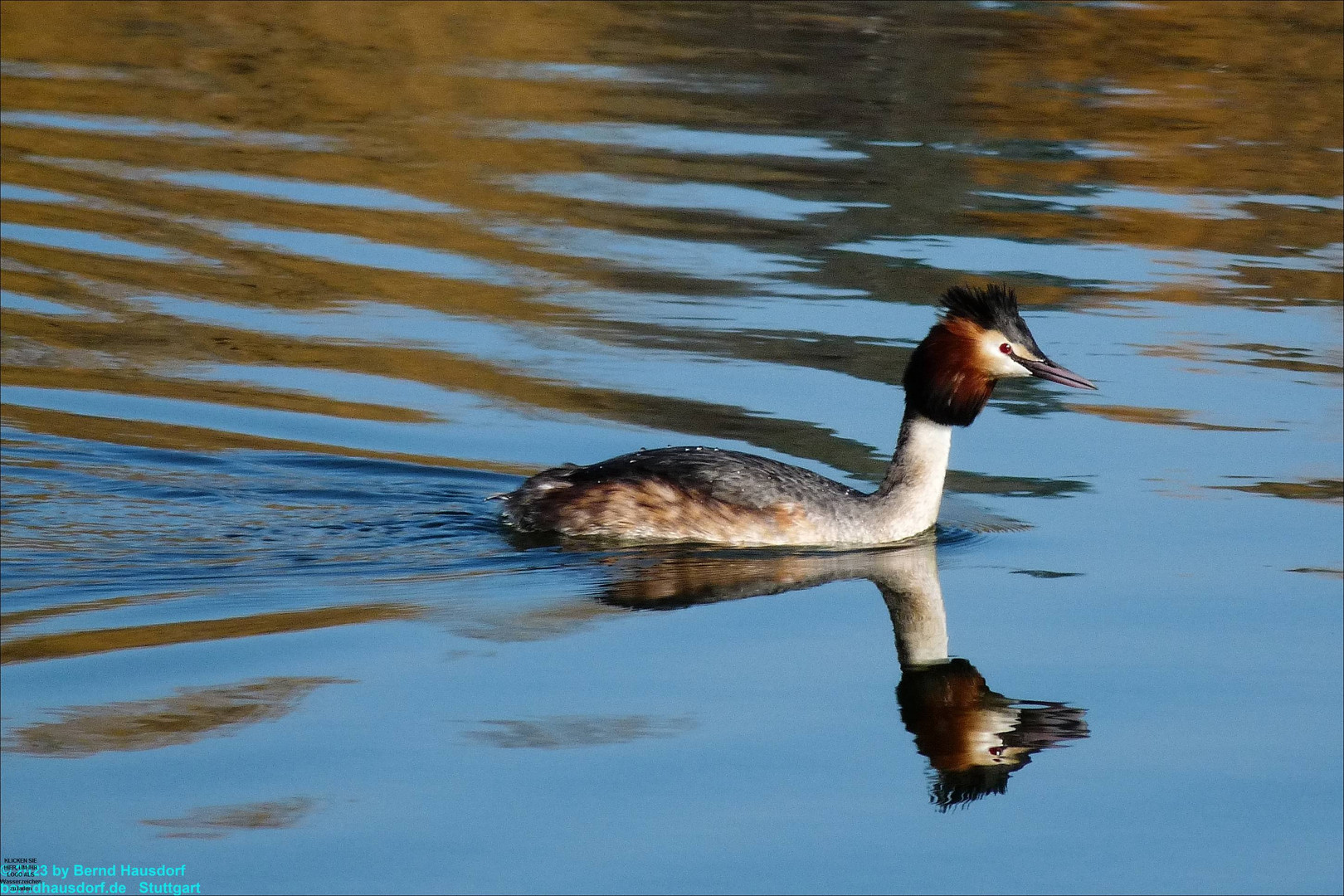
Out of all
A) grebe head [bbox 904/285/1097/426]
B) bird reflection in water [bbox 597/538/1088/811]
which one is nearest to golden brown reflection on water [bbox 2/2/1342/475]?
grebe head [bbox 904/285/1097/426]

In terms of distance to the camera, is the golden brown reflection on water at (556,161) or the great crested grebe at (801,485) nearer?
the great crested grebe at (801,485)

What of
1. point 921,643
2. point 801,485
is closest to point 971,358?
point 801,485

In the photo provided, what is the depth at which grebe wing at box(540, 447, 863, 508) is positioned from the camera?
9.23m

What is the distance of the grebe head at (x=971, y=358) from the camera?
932cm

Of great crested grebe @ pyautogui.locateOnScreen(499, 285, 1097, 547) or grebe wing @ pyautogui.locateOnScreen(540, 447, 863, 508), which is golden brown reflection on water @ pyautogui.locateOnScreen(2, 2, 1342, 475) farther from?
grebe wing @ pyautogui.locateOnScreen(540, 447, 863, 508)

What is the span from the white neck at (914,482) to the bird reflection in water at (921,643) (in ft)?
0.41

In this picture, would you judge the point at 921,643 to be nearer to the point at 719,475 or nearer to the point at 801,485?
the point at 801,485

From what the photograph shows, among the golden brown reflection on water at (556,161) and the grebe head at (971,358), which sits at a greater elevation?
the golden brown reflection on water at (556,161)

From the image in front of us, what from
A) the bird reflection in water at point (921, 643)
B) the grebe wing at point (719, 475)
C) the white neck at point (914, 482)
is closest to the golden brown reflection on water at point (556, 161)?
the white neck at point (914, 482)

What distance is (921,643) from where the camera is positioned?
26.5 ft

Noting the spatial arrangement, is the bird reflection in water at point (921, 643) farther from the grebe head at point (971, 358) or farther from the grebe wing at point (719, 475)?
the grebe head at point (971, 358)

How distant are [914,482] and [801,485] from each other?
588 millimetres

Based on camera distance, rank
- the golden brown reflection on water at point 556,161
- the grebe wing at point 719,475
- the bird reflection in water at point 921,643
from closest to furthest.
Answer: the bird reflection in water at point 921,643, the grebe wing at point 719,475, the golden brown reflection on water at point 556,161

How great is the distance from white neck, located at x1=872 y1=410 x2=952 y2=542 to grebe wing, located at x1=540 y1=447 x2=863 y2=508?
0.83ft
